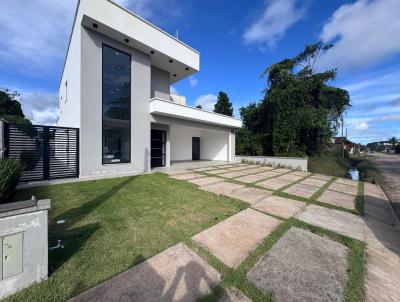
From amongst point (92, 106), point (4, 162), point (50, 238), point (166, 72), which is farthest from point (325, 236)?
point (166, 72)

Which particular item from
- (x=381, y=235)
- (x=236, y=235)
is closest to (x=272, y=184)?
(x=381, y=235)

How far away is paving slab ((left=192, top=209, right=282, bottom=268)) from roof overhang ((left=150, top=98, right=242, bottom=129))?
275 inches

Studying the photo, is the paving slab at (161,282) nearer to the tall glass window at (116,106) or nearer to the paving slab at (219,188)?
the paving slab at (219,188)

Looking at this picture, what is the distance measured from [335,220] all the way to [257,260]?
104 inches

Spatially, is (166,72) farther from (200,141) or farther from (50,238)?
(50,238)

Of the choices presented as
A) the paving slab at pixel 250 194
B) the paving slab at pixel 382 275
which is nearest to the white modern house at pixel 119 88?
the paving slab at pixel 250 194

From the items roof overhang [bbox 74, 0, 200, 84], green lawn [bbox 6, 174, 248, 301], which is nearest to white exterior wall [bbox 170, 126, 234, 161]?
roof overhang [bbox 74, 0, 200, 84]

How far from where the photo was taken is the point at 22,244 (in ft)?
5.59

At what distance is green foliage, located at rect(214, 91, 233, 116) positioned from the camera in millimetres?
25109

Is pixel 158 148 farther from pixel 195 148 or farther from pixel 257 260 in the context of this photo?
pixel 257 260

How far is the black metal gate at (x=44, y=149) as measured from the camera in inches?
235

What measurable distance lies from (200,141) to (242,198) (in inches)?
515

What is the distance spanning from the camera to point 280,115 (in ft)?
49.7

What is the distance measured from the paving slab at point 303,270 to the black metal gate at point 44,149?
7698 mm
